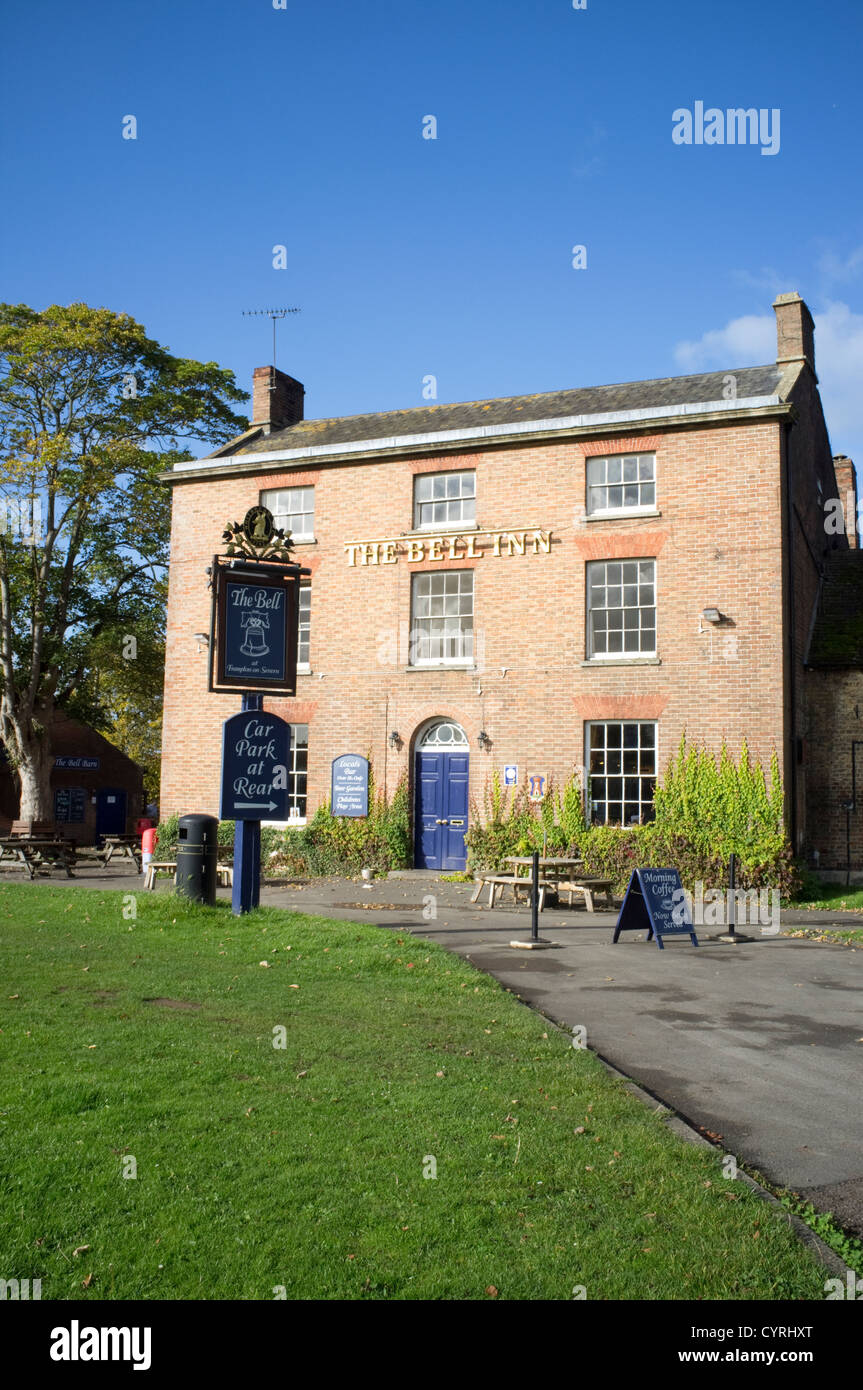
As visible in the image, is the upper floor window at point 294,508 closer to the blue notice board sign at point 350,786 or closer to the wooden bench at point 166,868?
the blue notice board sign at point 350,786

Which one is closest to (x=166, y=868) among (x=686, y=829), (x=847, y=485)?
(x=686, y=829)

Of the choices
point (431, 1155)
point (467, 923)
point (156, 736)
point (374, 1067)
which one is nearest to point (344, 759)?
point (467, 923)

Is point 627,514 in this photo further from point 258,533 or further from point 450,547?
point 258,533

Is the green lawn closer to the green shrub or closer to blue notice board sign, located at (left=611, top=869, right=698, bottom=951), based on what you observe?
blue notice board sign, located at (left=611, top=869, right=698, bottom=951)

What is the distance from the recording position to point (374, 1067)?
684cm

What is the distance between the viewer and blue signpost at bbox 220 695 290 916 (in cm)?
1369

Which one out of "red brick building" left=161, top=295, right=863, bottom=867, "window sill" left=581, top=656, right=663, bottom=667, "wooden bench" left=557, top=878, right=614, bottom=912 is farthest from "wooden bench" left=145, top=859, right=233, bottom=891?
"window sill" left=581, top=656, right=663, bottom=667

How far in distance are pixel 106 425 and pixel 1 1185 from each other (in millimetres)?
28306

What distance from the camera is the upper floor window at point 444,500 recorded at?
2248cm

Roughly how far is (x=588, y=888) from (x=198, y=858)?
699cm

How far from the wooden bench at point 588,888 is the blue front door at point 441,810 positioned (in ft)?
11.1

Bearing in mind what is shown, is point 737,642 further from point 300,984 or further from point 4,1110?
point 4,1110

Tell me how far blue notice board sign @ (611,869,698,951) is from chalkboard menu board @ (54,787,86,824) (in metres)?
31.4

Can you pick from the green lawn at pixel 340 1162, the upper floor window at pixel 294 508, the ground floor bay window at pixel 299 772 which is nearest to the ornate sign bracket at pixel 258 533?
the green lawn at pixel 340 1162
